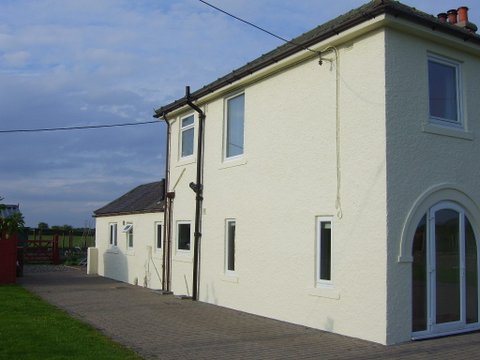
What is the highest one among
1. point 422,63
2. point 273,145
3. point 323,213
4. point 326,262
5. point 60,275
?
point 422,63

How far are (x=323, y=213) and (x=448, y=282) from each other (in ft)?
8.62

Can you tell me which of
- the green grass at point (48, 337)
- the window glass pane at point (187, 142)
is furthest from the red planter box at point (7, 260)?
the window glass pane at point (187, 142)

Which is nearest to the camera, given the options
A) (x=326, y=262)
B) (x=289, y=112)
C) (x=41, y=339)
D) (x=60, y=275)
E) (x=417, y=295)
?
(x=41, y=339)

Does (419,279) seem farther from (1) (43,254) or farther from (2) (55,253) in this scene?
(1) (43,254)

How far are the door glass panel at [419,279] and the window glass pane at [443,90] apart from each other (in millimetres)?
2186

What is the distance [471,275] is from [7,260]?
605 inches

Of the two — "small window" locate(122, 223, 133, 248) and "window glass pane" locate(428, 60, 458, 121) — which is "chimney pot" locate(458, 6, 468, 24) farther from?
"small window" locate(122, 223, 133, 248)

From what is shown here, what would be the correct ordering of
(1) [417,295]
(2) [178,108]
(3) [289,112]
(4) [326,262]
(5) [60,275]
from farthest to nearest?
(5) [60,275] < (2) [178,108] < (3) [289,112] < (4) [326,262] < (1) [417,295]

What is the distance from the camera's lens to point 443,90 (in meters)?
10.7

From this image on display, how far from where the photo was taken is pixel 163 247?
17.5 meters

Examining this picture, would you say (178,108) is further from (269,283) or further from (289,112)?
(269,283)

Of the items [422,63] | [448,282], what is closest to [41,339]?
[448,282]

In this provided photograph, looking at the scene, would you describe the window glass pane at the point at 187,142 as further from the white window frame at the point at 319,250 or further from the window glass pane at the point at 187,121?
the white window frame at the point at 319,250

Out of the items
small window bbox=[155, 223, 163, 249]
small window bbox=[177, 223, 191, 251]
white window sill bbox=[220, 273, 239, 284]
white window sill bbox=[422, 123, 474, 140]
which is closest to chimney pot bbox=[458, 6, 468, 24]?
white window sill bbox=[422, 123, 474, 140]
